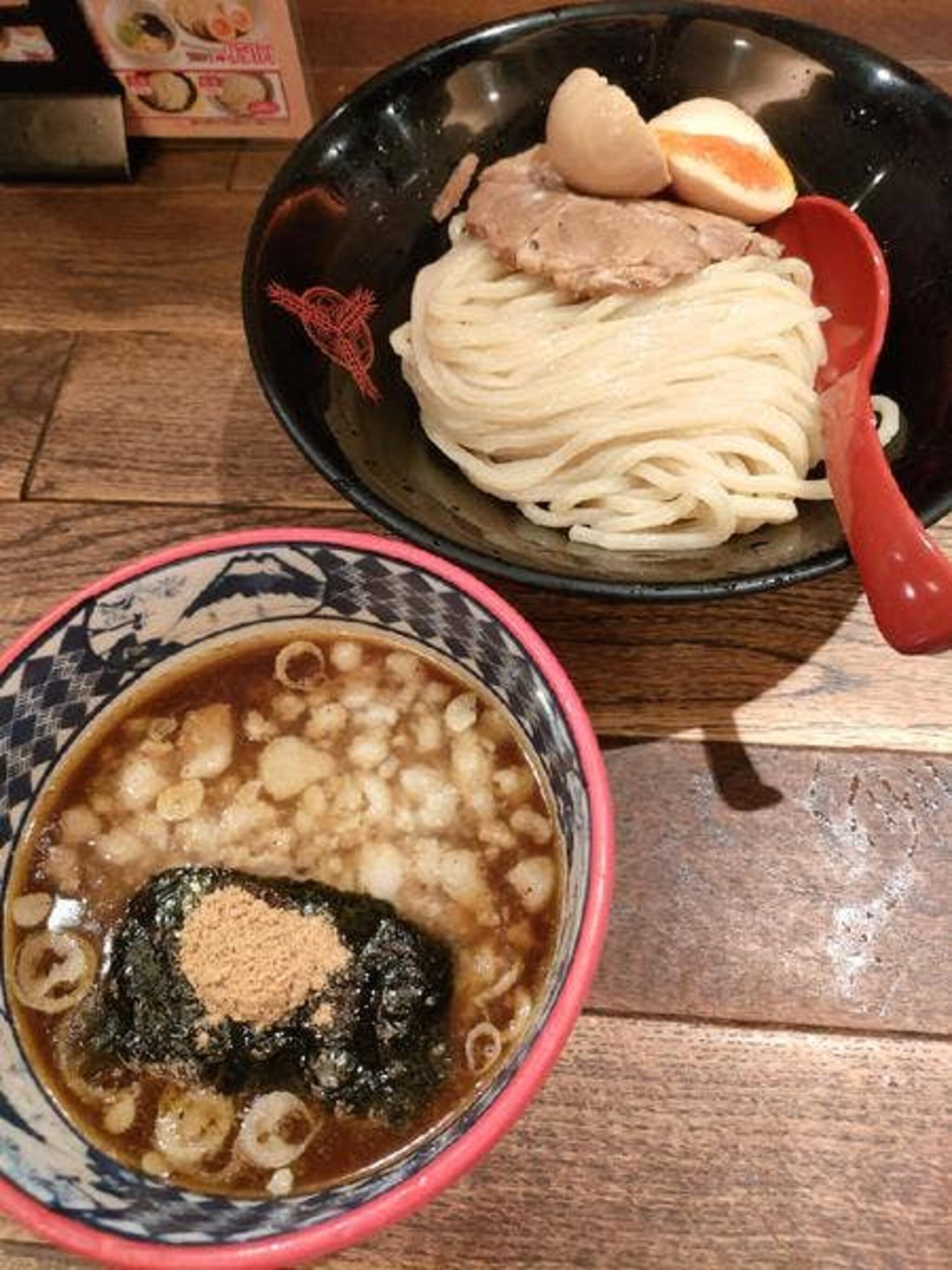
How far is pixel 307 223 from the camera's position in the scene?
164 centimetres

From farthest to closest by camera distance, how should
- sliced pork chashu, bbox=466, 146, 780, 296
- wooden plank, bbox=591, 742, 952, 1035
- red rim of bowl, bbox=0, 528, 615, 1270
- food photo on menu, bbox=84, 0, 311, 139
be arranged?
food photo on menu, bbox=84, 0, 311, 139
sliced pork chashu, bbox=466, 146, 780, 296
wooden plank, bbox=591, 742, 952, 1035
red rim of bowl, bbox=0, 528, 615, 1270

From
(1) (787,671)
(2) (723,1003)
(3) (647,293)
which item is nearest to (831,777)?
(1) (787,671)

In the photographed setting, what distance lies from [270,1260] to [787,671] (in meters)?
0.96

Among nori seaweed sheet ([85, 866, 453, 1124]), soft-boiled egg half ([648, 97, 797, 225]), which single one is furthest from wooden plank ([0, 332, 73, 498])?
soft-boiled egg half ([648, 97, 797, 225])

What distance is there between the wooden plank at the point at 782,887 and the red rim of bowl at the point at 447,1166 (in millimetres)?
353

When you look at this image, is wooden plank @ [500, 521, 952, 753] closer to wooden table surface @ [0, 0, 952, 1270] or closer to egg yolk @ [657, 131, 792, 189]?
wooden table surface @ [0, 0, 952, 1270]

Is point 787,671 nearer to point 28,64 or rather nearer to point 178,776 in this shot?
point 178,776

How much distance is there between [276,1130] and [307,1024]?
0.10 metres

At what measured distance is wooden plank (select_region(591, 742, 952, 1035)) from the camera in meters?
1.30

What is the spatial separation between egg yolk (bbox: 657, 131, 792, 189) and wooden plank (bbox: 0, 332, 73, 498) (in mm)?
1045

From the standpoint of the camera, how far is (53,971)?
114 centimetres

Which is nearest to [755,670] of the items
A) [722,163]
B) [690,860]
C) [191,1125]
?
[690,860]

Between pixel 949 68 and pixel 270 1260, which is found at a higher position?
pixel 949 68

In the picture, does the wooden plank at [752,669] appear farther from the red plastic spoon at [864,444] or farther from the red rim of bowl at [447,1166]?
the red rim of bowl at [447,1166]
